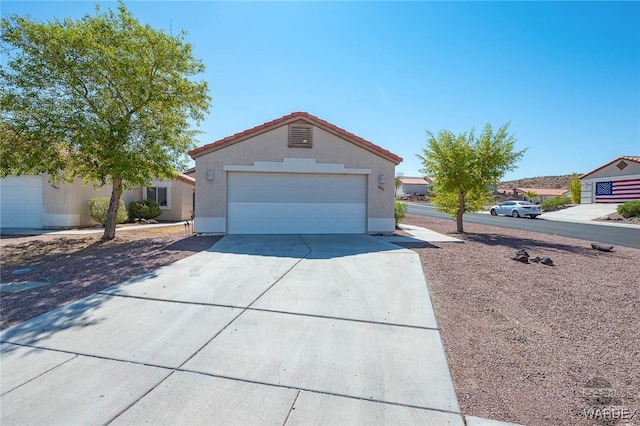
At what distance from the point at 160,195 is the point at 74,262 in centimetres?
1202

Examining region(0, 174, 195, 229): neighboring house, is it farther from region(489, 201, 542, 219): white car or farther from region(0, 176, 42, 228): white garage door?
region(489, 201, 542, 219): white car

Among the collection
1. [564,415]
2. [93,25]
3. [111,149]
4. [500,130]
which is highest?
[93,25]

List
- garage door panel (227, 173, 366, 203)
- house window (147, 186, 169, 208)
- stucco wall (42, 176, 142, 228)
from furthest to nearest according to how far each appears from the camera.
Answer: house window (147, 186, 169, 208)
stucco wall (42, 176, 142, 228)
garage door panel (227, 173, 366, 203)

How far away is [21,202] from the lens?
602 inches

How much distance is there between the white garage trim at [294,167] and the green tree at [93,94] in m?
2.71

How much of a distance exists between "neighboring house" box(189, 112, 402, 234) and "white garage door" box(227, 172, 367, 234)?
4 cm

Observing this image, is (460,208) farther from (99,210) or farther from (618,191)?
(618,191)

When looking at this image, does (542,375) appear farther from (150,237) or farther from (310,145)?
(150,237)

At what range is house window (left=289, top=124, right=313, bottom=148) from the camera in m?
12.2

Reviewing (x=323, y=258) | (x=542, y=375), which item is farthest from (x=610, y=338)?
(x=323, y=258)

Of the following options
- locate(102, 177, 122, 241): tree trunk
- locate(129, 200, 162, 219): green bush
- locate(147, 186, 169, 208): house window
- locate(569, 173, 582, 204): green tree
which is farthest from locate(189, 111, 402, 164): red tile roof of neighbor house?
locate(569, 173, 582, 204): green tree

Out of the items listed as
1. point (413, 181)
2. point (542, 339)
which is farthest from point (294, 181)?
point (413, 181)

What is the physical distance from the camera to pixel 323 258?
8188mm

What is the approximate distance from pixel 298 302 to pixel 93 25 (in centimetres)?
1114
